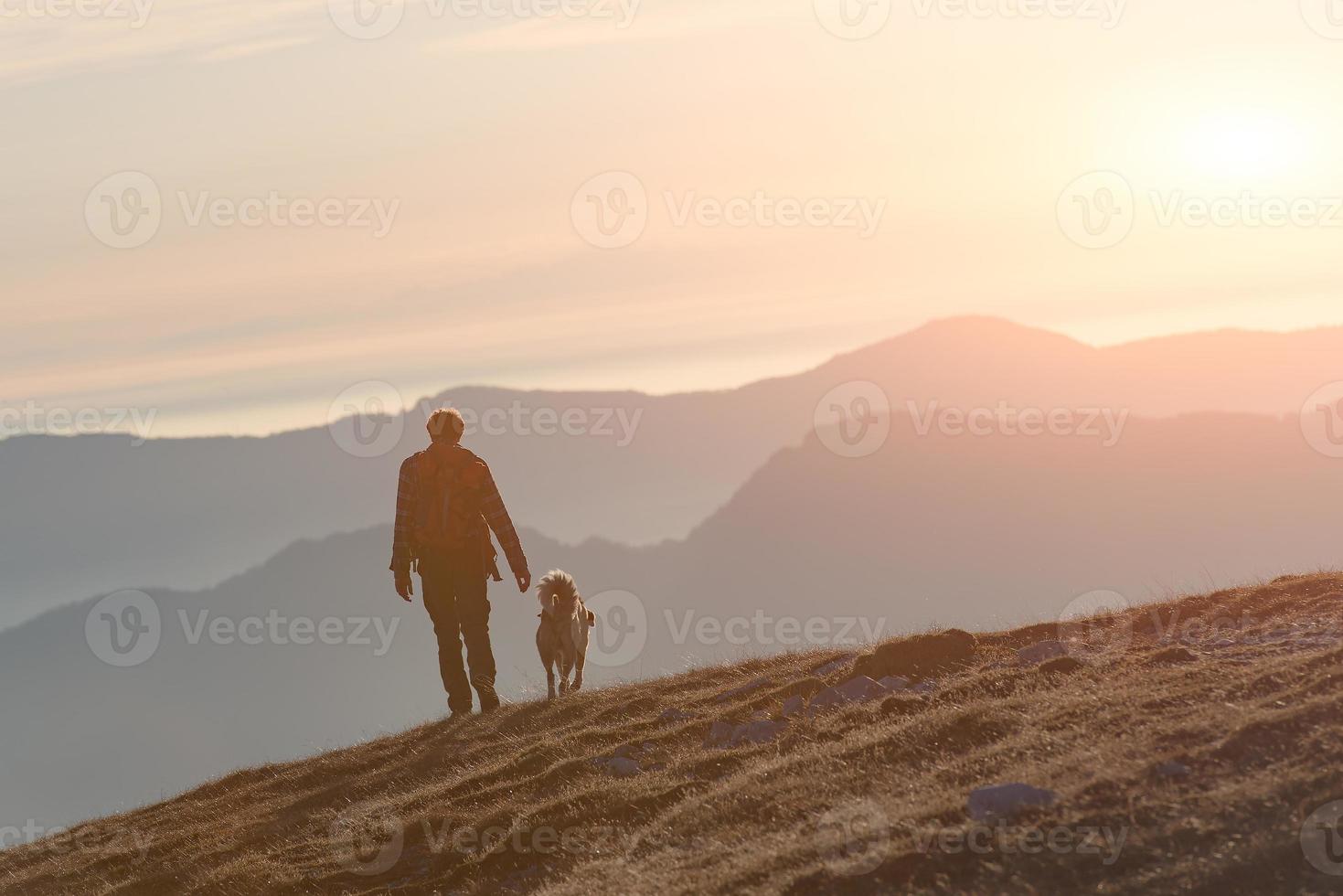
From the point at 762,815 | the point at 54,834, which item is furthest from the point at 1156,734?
the point at 54,834

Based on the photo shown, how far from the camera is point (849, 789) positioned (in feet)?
35.2

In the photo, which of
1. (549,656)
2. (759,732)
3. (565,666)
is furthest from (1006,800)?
(565,666)

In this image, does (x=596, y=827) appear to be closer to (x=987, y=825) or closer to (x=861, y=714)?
(x=861, y=714)

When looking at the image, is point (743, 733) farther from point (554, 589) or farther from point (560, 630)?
point (554, 589)

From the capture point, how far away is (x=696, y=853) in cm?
1028

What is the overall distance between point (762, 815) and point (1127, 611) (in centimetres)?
→ 696

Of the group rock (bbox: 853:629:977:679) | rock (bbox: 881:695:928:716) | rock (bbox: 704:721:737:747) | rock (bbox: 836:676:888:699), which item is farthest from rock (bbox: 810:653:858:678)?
rock (bbox: 881:695:928:716)

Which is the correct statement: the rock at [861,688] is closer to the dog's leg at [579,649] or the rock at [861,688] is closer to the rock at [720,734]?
the rock at [720,734]

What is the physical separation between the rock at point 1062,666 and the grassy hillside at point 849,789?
32mm

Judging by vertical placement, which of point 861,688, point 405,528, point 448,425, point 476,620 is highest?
point 448,425

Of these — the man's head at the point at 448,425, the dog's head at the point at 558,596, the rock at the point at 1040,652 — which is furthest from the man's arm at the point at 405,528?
the rock at the point at 1040,652

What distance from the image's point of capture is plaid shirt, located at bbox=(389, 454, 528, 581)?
17.7 metres

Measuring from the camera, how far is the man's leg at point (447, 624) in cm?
1794

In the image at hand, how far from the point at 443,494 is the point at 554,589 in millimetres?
2577
